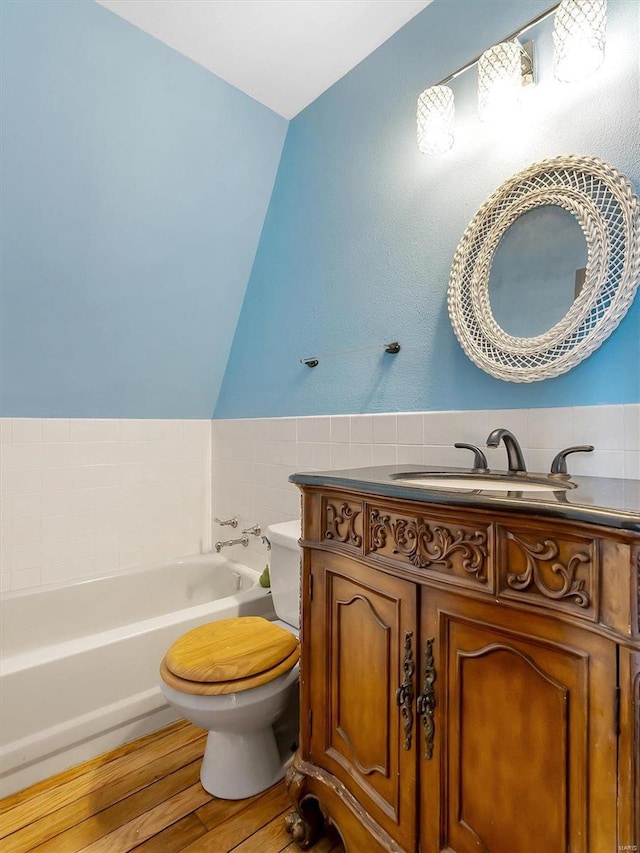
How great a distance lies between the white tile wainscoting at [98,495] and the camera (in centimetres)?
218

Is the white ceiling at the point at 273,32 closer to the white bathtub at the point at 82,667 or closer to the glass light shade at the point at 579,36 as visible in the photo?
the glass light shade at the point at 579,36

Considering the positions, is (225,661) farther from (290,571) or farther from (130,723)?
(130,723)

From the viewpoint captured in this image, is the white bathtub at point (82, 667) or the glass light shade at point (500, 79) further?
the white bathtub at point (82, 667)

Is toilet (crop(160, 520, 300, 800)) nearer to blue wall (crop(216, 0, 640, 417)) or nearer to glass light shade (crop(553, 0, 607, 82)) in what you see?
blue wall (crop(216, 0, 640, 417))

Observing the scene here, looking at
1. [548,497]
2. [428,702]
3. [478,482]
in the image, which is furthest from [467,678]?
[478,482]

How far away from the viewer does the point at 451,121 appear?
1415mm

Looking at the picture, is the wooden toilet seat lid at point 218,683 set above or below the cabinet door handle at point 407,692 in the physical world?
below

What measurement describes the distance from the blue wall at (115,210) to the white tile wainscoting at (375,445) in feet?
1.92

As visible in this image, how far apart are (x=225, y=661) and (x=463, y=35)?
7.05ft

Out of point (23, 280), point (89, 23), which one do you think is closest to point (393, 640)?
point (23, 280)

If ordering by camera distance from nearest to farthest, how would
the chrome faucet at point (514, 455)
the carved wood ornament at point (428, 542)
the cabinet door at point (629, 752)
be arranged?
1. the cabinet door at point (629, 752)
2. the carved wood ornament at point (428, 542)
3. the chrome faucet at point (514, 455)

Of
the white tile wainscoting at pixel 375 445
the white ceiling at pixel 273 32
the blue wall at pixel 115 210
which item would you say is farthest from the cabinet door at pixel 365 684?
the white ceiling at pixel 273 32

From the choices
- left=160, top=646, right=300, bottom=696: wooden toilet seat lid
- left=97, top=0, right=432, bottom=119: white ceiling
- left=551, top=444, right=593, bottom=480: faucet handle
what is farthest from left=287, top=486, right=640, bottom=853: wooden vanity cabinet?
left=97, top=0, right=432, bottom=119: white ceiling

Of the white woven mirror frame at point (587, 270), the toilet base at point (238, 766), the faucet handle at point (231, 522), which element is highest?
the white woven mirror frame at point (587, 270)
